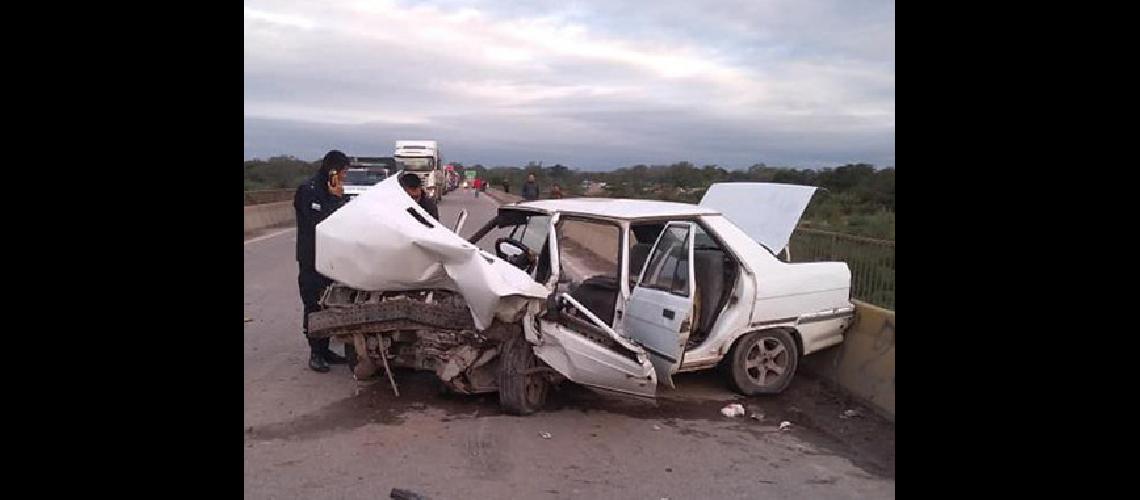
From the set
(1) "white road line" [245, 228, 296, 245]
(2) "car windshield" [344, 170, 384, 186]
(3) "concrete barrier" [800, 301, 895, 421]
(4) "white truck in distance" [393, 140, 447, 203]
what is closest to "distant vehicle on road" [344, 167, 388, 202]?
(2) "car windshield" [344, 170, 384, 186]

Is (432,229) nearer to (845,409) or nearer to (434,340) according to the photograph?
(434,340)

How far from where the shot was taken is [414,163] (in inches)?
1583

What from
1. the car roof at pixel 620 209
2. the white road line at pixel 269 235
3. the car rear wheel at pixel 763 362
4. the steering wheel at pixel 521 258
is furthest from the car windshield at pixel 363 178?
the car rear wheel at pixel 763 362

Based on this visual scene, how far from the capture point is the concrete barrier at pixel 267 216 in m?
24.3

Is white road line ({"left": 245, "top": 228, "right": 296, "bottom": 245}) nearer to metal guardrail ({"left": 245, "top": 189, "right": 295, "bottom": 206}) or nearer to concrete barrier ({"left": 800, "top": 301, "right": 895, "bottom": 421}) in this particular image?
metal guardrail ({"left": 245, "top": 189, "right": 295, "bottom": 206})

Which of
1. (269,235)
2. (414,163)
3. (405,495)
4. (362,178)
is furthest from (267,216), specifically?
(405,495)

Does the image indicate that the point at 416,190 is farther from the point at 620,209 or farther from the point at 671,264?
the point at 671,264

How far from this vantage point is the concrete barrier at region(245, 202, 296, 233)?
2433 cm

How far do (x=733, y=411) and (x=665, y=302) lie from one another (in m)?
0.93

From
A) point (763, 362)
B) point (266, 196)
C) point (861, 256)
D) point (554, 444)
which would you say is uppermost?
point (266, 196)

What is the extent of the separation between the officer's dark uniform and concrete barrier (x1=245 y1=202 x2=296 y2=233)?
17252 millimetres
